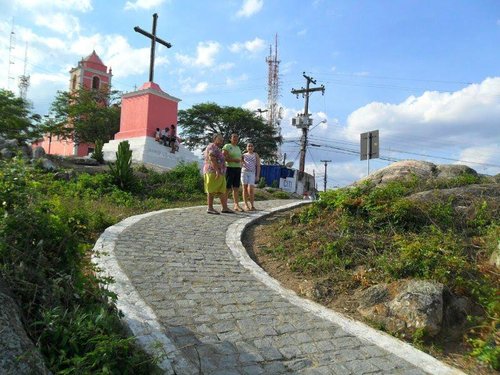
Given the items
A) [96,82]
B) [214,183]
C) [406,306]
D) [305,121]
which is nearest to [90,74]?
[96,82]

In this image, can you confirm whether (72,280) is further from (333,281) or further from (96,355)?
(333,281)

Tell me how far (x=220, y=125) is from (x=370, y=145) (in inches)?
1079

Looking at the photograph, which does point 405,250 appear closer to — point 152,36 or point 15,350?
point 15,350

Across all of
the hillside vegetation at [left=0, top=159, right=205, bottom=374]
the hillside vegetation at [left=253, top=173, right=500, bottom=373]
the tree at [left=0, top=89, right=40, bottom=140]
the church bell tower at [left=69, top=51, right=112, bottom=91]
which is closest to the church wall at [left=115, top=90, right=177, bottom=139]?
the tree at [left=0, top=89, right=40, bottom=140]

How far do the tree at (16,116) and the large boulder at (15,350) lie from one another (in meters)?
17.9

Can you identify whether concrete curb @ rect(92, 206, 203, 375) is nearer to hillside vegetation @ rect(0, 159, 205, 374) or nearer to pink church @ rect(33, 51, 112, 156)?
hillside vegetation @ rect(0, 159, 205, 374)

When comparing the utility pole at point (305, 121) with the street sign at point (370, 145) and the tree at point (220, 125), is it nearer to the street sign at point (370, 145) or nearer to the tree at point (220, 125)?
the tree at point (220, 125)

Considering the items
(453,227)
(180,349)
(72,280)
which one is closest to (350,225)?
(453,227)

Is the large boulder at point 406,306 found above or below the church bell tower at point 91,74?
below

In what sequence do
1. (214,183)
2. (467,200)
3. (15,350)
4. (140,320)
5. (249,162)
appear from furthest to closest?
(249,162), (214,183), (467,200), (140,320), (15,350)

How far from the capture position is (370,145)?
42.4 ft

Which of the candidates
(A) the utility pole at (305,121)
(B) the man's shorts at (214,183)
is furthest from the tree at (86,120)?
(B) the man's shorts at (214,183)

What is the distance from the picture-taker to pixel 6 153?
43.6 feet

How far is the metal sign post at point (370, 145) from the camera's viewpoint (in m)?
12.9
